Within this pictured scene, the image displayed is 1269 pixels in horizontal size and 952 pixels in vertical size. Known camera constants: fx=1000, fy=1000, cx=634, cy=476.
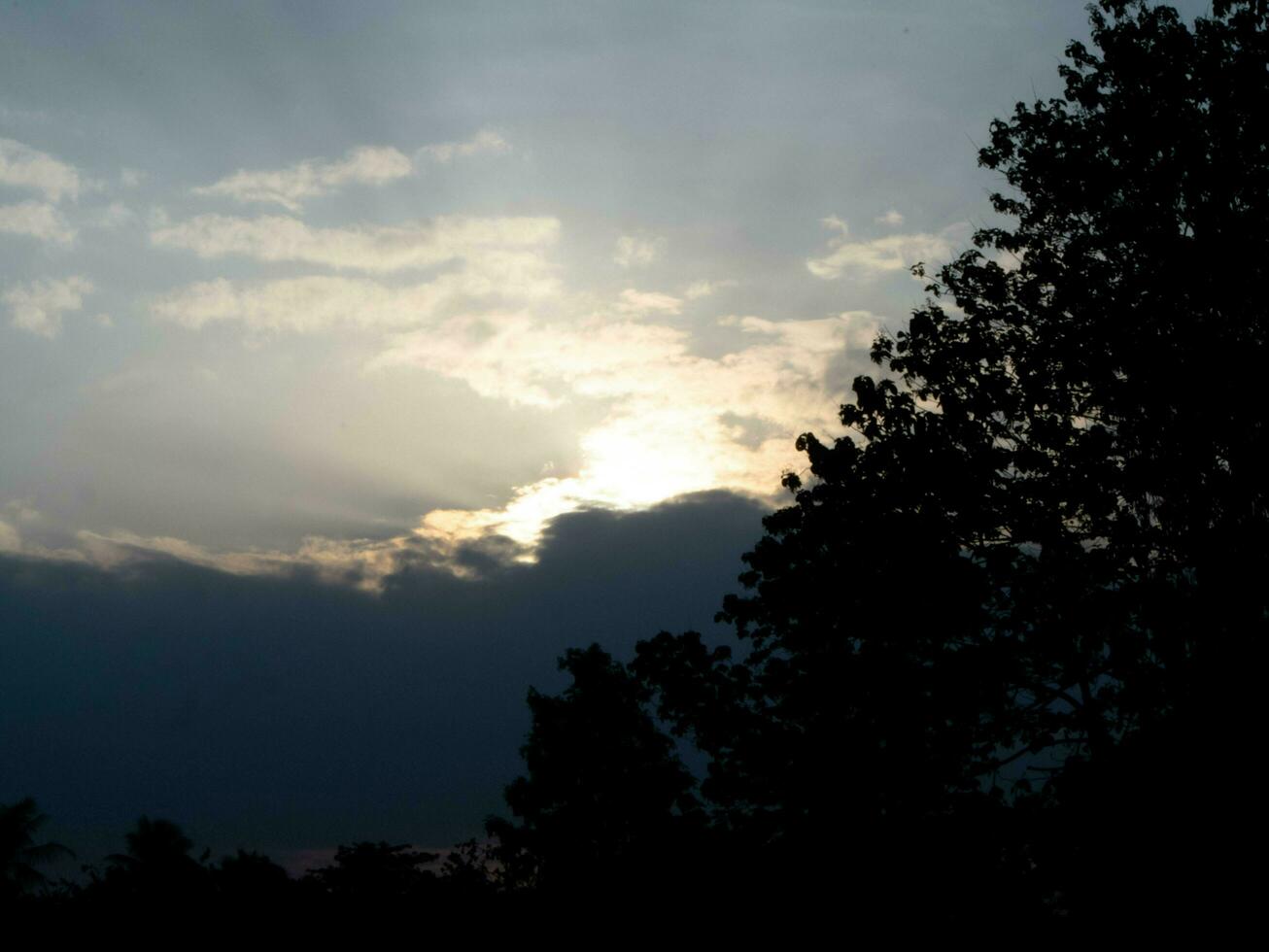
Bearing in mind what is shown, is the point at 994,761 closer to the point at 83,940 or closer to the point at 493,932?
the point at 493,932

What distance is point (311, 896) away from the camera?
42.9ft

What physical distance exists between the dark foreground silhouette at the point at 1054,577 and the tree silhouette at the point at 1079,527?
5 centimetres

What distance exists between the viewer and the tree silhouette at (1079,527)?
15.3m

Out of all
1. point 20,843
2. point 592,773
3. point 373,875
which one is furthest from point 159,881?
point 20,843

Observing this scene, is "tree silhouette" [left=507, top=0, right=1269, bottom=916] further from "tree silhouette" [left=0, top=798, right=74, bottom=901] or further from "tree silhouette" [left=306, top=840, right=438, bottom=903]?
"tree silhouette" [left=0, top=798, right=74, bottom=901]

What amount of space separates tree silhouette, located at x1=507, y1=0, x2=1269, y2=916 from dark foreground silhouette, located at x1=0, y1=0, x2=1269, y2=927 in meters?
0.05

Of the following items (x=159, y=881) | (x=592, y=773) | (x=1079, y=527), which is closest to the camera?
(x=159, y=881)

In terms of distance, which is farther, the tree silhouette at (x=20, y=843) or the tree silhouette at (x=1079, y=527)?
the tree silhouette at (x=20, y=843)

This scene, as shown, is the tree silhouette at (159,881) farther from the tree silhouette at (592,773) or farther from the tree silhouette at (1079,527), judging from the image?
the tree silhouette at (592,773)

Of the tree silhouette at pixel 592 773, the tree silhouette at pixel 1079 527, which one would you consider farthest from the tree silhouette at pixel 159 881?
the tree silhouette at pixel 592 773

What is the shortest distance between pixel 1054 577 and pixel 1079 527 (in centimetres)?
100

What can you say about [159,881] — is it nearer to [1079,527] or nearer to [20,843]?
[1079,527]

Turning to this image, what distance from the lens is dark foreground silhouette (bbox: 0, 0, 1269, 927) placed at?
14.5 meters

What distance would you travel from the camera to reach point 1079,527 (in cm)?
1755
